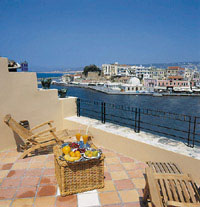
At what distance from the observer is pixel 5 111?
14.7 feet

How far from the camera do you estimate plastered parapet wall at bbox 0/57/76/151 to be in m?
4.43

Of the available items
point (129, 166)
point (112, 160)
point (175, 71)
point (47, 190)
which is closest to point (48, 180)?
point (47, 190)

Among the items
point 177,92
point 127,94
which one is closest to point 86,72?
point 127,94

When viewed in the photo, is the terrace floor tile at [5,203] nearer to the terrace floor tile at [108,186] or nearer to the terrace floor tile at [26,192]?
the terrace floor tile at [26,192]

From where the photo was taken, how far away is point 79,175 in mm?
2805

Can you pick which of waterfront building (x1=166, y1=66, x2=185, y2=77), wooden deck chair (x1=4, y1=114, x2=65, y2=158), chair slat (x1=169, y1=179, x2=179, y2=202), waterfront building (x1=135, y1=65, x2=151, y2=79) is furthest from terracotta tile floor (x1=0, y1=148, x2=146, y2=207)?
waterfront building (x1=166, y1=66, x2=185, y2=77)

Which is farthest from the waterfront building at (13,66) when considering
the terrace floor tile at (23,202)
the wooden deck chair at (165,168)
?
the wooden deck chair at (165,168)

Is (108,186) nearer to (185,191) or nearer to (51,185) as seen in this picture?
(51,185)

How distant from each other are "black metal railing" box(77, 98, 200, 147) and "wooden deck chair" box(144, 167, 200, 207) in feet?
2.57

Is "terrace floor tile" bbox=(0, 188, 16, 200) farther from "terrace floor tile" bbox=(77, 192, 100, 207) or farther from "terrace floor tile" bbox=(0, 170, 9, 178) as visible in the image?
"terrace floor tile" bbox=(77, 192, 100, 207)

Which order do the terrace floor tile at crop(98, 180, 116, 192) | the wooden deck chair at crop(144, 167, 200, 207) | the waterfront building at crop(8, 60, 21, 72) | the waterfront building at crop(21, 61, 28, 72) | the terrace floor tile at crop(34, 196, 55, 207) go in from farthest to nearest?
the waterfront building at crop(21, 61, 28, 72) < the waterfront building at crop(8, 60, 21, 72) < the terrace floor tile at crop(98, 180, 116, 192) < the terrace floor tile at crop(34, 196, 55, 207) < the wooden deck chair at crop(144, 167, 200, 207)

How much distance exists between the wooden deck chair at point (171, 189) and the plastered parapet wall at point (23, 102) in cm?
352

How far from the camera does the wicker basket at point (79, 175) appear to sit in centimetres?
271

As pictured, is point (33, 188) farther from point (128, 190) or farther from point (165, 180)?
point (165, 180)
